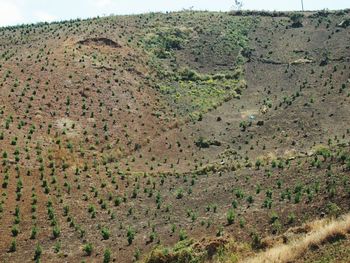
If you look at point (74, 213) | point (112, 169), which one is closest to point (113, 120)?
point (112, 169)

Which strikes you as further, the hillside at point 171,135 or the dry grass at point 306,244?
the hillside at point 171,135

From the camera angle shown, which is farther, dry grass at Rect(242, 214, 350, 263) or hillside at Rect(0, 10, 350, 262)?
hillside at Rect(0, 10, 350, 262)

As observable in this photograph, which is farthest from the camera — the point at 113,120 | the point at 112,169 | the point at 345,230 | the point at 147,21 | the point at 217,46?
the point at 147,21

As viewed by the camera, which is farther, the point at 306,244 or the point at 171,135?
the point at 171,135

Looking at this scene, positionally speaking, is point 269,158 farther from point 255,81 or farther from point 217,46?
point 217,46

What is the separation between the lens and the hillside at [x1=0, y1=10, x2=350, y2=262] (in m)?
23.1

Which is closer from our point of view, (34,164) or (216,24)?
(34,164)

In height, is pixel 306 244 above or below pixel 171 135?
below

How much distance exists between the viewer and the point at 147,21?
241 ft

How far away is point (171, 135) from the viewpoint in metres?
43.8

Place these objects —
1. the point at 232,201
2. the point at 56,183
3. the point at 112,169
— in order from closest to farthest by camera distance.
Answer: the point at 232,201
the point at 56,183
the point at 112,169

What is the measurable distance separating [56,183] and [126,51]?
31.4 meters

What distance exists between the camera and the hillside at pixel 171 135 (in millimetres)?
23062

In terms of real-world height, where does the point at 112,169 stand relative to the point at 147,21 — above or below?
below
